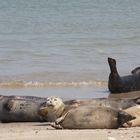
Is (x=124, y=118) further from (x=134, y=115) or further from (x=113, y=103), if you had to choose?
(x=113, y=103)

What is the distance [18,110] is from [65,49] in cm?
688

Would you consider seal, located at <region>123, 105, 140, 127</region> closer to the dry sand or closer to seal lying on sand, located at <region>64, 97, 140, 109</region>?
the dry sand

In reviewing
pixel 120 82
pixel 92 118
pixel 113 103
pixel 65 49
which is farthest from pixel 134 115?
pixel 65 49

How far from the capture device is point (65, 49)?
15.2m

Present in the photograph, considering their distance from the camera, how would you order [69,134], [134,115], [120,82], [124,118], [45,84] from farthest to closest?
[45,84]
[120,82]
[134,115]
[124,118]
[69,134]

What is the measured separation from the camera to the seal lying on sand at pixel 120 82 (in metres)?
11.2

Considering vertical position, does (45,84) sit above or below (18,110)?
above

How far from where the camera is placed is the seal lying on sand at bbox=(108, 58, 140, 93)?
11177 mm

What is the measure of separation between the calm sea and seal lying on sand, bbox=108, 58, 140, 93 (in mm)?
177

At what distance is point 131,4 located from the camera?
98.8ft

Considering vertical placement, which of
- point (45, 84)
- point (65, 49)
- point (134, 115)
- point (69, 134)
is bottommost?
point (69, 134)

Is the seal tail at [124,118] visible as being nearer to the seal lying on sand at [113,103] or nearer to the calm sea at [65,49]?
the seal lying on sand at [113,103]

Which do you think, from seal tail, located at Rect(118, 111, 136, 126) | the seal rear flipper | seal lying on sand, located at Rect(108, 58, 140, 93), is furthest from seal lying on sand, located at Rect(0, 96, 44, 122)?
seal lying on sand, located at Rect(108, 58, 140, 93)

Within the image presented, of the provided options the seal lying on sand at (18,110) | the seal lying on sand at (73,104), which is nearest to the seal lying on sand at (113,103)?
the seal lying on sand at (73,104)
